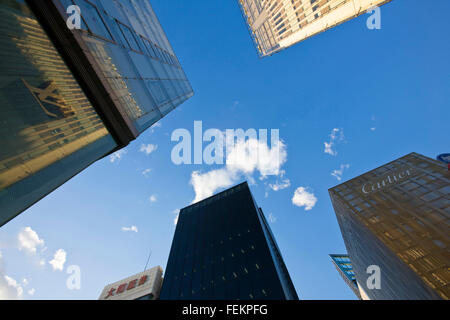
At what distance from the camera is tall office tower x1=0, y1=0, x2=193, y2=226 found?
788cm

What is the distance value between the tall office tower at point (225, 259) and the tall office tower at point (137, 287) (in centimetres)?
542

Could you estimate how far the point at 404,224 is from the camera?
2581cm

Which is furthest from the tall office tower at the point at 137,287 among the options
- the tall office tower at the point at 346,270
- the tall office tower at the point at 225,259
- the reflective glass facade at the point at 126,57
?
the tall office tower at the point at 346,270

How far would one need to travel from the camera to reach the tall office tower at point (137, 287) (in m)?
42.7

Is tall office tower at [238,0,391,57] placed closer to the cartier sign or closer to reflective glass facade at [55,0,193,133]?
the cartier sign

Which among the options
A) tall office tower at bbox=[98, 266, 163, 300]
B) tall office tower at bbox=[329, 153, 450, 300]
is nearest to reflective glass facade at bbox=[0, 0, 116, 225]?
tall office tower at bbox=[329, 153, 450, 300]

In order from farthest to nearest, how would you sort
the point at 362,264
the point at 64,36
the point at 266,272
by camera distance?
1. the point at 362,264
2. the point at 266,272
3. the point at 64,36

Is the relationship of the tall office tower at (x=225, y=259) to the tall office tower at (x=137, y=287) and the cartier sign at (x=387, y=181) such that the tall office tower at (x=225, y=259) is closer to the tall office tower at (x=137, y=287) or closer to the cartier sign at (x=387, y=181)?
the tall office tower at (x=137, y=287)

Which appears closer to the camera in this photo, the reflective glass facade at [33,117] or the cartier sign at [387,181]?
the reflective glass facade at [33,117]
